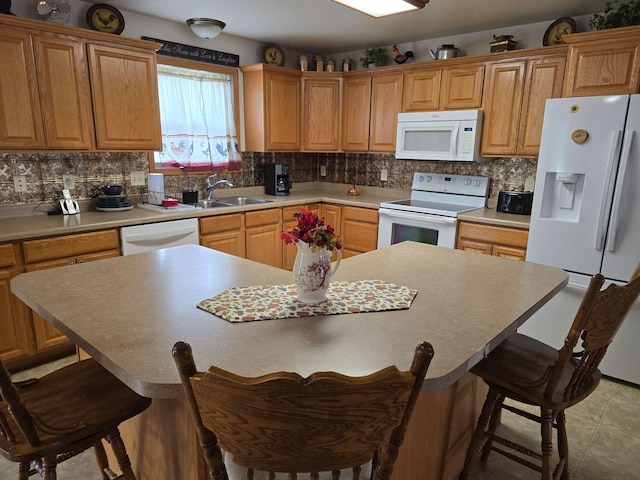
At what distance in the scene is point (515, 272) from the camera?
1.86 meters

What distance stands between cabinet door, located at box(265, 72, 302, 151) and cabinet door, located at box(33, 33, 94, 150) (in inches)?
65.4

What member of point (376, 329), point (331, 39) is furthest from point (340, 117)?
point (376, 329)

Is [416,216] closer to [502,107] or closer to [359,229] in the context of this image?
[359,229]

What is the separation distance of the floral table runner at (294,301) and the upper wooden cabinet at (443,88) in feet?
8.52

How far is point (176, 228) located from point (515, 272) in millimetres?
2382

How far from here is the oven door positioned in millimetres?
3443

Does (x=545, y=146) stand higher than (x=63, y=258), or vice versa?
(x=545, y=146)

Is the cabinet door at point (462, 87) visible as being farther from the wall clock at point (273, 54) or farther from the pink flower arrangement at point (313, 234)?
the pink flower arrangement at point (313, 234)

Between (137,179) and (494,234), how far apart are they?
295cm

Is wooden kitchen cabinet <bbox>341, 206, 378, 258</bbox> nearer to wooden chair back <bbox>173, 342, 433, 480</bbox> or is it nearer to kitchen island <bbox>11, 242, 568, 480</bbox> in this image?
kitchen island <bbox>11, 242, 568, 480</bbox>

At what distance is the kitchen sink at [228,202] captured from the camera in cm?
387

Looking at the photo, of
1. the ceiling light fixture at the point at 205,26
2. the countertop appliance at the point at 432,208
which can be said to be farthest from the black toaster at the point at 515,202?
the ceiling light fixture at the point at 205,26

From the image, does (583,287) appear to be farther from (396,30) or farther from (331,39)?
(331,39)

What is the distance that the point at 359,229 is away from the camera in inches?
163
